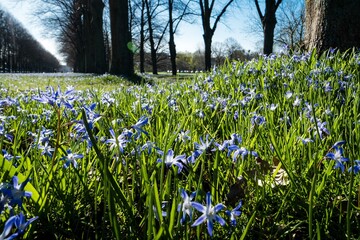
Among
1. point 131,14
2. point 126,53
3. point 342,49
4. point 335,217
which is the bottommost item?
point 335,217

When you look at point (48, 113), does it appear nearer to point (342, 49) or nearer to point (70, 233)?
point (70, 233)

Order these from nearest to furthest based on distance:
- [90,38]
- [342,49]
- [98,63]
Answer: [342,49]
[98,63]
[90,38]

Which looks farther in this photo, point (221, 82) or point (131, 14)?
point (131, 14)

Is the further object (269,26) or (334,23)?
(269,26)

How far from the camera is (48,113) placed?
91.7 inches

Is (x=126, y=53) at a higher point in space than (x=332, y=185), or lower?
higher

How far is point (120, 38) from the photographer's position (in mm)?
15500

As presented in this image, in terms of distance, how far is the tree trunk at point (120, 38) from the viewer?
1509 centimetres

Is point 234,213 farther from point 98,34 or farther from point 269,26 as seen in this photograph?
point 98,34

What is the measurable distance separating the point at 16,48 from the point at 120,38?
258 feet

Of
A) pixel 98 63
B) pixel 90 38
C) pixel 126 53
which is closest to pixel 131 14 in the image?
pixel 90 38

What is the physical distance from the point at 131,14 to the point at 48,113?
3968 centimetres

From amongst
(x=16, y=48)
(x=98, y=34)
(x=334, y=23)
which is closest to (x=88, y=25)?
(x=98, y=34)

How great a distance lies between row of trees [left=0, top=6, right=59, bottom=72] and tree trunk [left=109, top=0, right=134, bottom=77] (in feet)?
217
